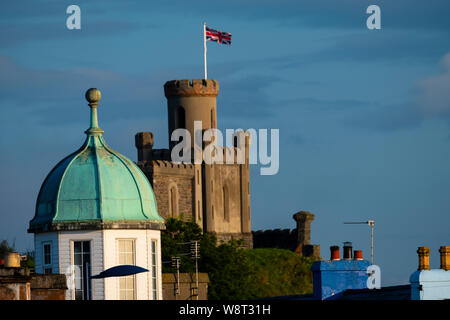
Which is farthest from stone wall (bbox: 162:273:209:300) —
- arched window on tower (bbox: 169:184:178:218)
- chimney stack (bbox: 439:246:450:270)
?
arched window on tower (bbox: 169:184:178:218)

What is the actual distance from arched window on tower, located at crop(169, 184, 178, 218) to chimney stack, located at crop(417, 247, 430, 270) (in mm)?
86467

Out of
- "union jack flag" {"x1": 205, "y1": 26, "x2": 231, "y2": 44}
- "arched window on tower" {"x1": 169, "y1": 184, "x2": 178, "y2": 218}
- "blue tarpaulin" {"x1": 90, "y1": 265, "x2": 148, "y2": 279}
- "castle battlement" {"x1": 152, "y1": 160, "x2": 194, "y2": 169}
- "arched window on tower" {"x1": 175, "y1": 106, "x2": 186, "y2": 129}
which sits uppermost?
"union jack flag" {"x1": 205, "y1": 26, "x2": 231, "y2": 44}

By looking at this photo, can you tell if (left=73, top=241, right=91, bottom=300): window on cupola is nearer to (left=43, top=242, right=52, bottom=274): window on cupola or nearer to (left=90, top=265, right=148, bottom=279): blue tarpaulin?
(left=90, top=265, right=148, bottom=279): blue tarpaulin

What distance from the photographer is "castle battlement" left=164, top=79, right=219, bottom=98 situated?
127312 millimetres

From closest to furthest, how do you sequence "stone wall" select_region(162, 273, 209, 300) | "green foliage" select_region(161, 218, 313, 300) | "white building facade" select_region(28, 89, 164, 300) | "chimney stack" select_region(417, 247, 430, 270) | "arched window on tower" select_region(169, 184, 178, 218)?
"chimney stack" select_region(417, 247, 430, 270), "white building facade" select_region(28, 89, 164, 300), "stone wall" select_region(162, 273, 209, 300), "green foliage" select_region(161, 218, 313, 300), "arched window on tower" select_region(169, 184, 178, 218)

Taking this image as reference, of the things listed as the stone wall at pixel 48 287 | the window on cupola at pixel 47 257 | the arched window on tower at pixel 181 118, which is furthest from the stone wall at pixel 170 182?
the stone wall at pixel 48 287

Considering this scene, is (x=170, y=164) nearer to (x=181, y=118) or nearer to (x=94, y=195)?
(x=181, y=118)

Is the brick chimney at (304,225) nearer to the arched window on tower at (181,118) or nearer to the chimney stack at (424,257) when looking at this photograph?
the arched window on tower at (181,118)

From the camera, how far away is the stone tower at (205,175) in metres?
122

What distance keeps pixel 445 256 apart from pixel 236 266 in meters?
68.9

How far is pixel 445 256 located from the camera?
30.5 metres

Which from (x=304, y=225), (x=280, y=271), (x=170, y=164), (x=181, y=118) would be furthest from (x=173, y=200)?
(x=304, y=225)

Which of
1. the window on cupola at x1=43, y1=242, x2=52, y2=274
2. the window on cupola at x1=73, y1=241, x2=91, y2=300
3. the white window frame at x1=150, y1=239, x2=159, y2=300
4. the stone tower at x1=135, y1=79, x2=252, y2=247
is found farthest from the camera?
the stone tower at x1=135, y1=79, x2=252, y2=247
